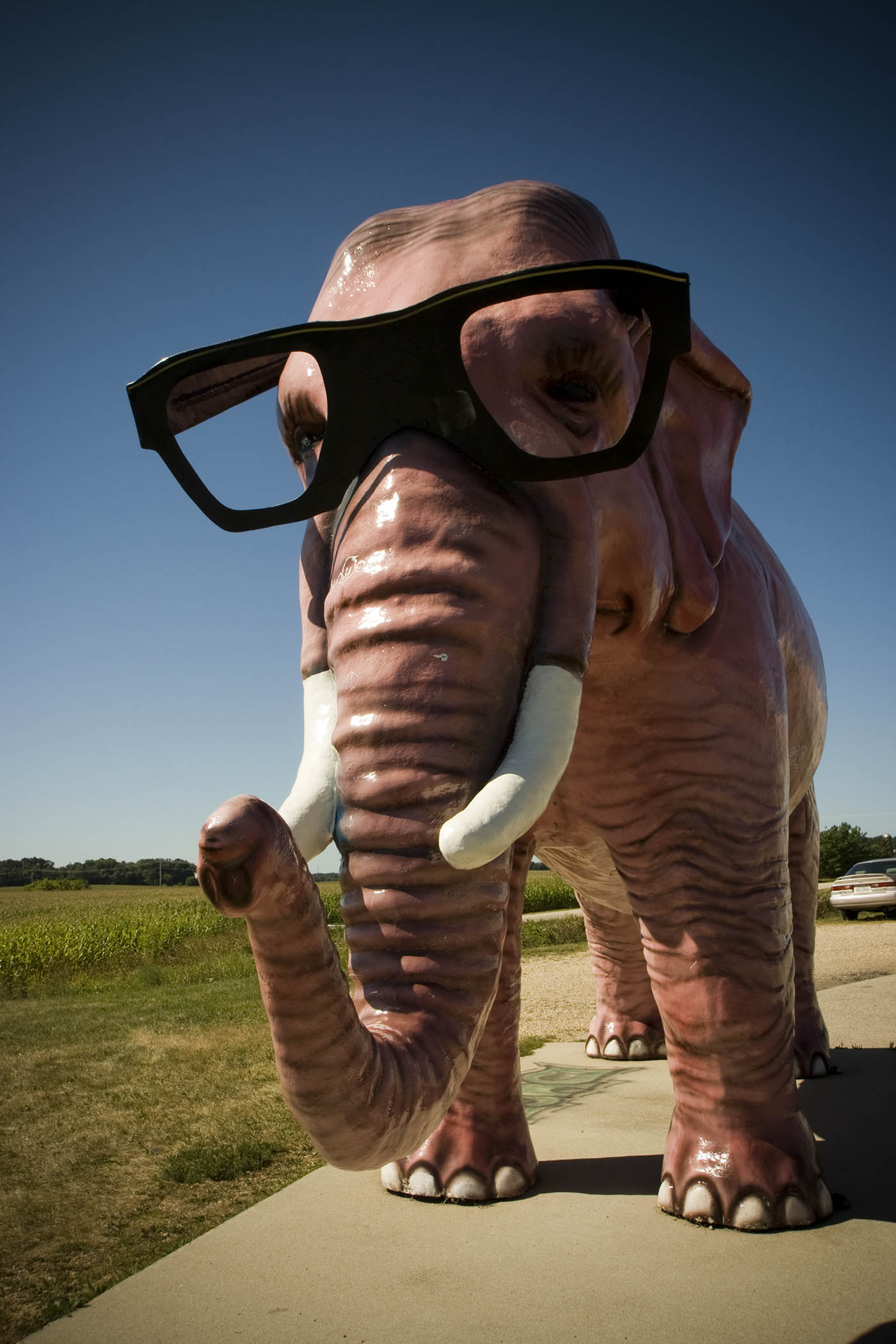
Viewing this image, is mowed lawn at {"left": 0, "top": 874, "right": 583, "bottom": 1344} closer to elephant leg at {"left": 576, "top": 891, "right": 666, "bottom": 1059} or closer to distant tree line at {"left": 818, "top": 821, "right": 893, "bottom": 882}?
elephant leg at {"left": 576, "top": 891, "right": 666, "bottom": 1059}

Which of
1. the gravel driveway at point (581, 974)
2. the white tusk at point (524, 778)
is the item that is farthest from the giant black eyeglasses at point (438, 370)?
the gravel driveway at point (581, 974)

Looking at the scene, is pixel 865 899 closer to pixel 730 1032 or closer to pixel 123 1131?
→ pixel 123 1131

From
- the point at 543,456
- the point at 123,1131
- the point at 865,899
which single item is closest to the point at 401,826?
the point at 543,456

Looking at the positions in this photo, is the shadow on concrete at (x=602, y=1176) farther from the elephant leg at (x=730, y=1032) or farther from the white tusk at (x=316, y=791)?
the white tusk at (x=316, y=791)

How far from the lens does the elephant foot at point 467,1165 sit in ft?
10.3

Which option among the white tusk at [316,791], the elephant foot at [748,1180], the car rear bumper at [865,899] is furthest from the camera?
the car rear bumper at [865,899]

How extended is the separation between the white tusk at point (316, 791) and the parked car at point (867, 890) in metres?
19.3

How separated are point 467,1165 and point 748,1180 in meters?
0.89

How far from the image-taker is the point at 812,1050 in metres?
4.86

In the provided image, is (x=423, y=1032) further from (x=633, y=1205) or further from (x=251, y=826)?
(x=633, y=1205)

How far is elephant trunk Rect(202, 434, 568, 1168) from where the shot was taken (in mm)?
1459

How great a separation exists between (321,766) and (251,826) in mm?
826

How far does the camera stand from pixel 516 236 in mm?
2605

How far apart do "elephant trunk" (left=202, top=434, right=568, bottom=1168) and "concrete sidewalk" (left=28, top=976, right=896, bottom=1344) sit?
0.95 metres
